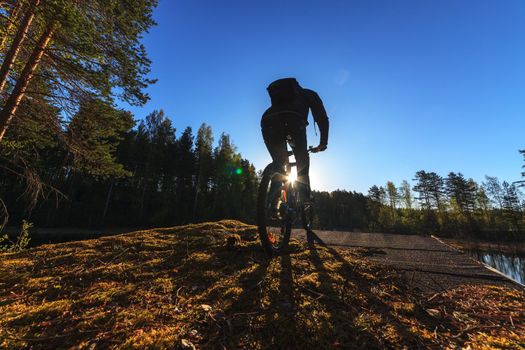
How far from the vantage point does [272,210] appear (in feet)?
10.2

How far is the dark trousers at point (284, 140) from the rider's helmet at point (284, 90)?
0.30 metres

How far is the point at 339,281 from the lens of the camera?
197 cm

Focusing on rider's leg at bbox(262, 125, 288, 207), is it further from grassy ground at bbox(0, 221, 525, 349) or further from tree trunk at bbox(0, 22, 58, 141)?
tree trunk at bbox(0, 22, 58, 141)

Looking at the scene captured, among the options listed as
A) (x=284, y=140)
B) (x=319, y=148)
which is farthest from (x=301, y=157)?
(x=319, y=148)

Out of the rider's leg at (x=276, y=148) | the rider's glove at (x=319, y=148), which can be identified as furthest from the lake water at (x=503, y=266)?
the rider's leg at (x=276, y=148)

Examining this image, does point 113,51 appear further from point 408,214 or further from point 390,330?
point 408,214

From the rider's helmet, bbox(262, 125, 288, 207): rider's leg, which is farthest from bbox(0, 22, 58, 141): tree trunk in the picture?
bbox(262, 125, 288, 207): rider's leg

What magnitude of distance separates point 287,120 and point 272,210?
1.26 m

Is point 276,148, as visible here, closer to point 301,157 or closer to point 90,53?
point 301,157

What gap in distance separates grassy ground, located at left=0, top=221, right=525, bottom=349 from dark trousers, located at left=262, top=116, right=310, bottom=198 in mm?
1466

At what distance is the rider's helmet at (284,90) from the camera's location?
318 cm

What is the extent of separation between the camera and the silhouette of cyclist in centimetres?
315

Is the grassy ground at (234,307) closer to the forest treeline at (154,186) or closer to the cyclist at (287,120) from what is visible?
the cyclist at (287,120)

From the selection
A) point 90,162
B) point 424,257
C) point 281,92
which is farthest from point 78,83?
point 424,257
